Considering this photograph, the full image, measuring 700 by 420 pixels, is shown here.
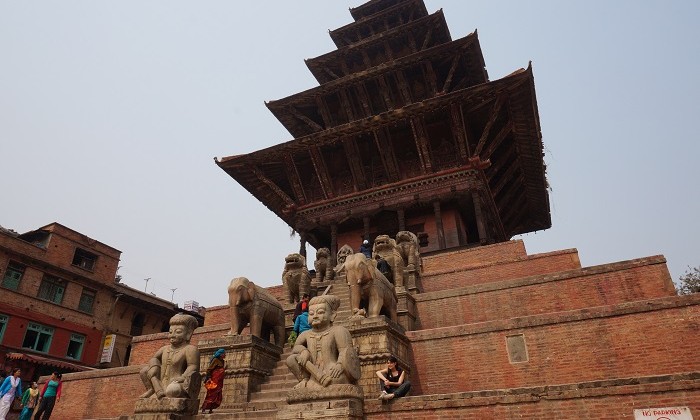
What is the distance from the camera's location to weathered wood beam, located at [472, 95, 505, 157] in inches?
694

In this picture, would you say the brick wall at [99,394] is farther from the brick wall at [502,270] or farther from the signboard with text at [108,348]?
the signboard with text at [108,348]

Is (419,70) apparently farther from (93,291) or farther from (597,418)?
(93,291)

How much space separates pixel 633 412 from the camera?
5.00 metres

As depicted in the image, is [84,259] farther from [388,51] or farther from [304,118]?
[388,51]

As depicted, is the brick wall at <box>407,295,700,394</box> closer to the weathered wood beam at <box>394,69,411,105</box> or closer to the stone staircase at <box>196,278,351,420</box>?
the stone staircase at <box>196,278,351,420</box>

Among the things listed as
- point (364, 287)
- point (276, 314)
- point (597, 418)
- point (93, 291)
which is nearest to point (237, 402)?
point (276, 314)

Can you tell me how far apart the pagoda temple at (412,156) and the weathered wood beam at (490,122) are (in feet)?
0.18

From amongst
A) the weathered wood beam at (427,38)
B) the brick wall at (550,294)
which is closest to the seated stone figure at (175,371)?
the brick wall at (550,294)

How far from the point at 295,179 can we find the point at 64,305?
19.5 metres

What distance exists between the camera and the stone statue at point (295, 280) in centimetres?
1220

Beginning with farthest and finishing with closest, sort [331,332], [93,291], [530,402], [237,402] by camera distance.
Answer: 1. [93,291]
2. [237,402]
3. [331,332]
4. [530,402]

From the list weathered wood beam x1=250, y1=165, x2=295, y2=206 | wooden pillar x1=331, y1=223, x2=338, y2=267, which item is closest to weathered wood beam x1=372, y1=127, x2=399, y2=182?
wooden pillar x1=331, y1=223, x2=338, y2=267

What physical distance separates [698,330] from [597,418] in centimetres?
319

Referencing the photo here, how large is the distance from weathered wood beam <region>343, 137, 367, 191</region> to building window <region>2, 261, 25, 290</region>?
21.9 meters
